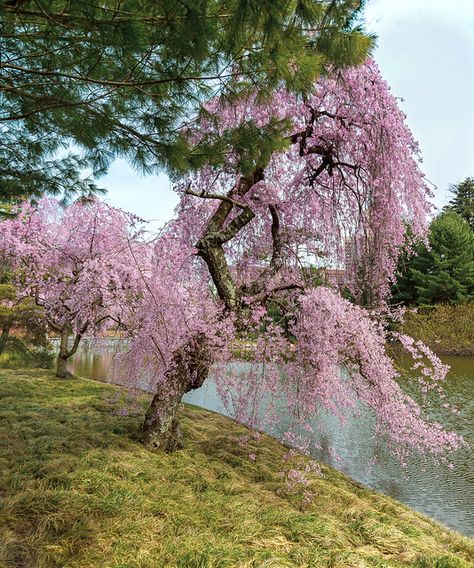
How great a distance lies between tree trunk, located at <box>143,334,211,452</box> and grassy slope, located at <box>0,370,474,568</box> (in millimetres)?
186

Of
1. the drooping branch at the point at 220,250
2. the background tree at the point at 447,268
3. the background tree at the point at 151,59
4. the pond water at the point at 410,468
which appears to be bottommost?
the pond water at the point at 410,468

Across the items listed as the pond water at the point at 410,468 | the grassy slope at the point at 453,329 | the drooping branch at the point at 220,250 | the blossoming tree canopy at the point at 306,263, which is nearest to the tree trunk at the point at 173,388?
the blossoming tree canopy at the point at 306,263

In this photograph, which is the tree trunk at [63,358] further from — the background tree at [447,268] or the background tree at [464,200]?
the background tree at [464,200]

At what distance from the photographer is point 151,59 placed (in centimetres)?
270

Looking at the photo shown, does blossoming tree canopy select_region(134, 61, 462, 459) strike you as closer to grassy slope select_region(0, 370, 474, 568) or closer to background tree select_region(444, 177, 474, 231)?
grassy slope select_region(0, 370, 474, 568)

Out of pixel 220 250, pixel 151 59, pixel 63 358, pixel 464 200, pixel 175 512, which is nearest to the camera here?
pixel 151 59

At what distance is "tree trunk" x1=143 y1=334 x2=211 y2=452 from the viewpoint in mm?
4650

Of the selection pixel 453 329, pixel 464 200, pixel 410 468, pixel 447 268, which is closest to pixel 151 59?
pixel 410 468

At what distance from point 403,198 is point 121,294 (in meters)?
3.84

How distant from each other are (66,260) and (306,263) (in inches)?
193

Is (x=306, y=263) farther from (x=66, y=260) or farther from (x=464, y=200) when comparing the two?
(x=464, y=200)

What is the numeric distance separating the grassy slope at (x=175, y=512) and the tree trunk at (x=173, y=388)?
19 cm

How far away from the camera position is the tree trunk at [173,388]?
465cm

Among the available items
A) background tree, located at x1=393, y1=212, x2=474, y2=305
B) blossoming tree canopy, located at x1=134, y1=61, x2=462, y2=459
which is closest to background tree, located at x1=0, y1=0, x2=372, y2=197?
blossoming tree canopy, located at x1=134, y1=61, x2=462, y2=459
